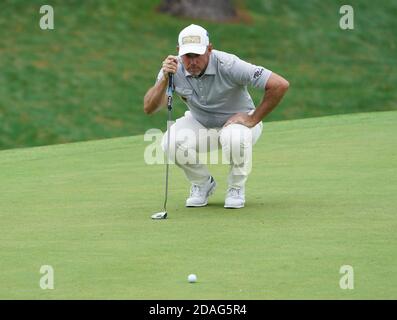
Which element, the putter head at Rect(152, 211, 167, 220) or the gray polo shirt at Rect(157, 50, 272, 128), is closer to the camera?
the putter head at Rect(152, 211, 167, 220)

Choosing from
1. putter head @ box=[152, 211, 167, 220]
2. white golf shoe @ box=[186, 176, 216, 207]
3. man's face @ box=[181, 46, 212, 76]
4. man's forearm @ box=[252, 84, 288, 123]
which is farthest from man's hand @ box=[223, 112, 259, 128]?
putter head @ box=[152, 211, 167, 220]

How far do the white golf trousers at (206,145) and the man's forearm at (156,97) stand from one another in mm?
204

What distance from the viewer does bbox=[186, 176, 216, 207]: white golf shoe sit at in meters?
8.85

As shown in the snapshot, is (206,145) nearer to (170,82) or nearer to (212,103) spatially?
(212,103)

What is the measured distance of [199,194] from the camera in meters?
8.89

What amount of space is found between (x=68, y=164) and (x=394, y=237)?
487 cm

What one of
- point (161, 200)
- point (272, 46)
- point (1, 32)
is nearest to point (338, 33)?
point (272, 46)

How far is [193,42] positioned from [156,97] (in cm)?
66

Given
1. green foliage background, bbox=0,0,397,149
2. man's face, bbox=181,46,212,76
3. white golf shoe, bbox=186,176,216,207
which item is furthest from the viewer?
green foliage background, bbox=0,0,397,149

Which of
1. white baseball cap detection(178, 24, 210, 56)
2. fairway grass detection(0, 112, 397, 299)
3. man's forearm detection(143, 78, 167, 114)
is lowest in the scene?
fairway grass detection(0, 112, 397, 299)

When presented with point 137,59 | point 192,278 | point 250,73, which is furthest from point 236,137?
point 137,59

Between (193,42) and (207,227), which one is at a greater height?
(193,42)

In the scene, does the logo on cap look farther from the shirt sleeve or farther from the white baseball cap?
the shirt sleeve

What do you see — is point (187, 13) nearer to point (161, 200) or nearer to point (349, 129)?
point (349, 129)
